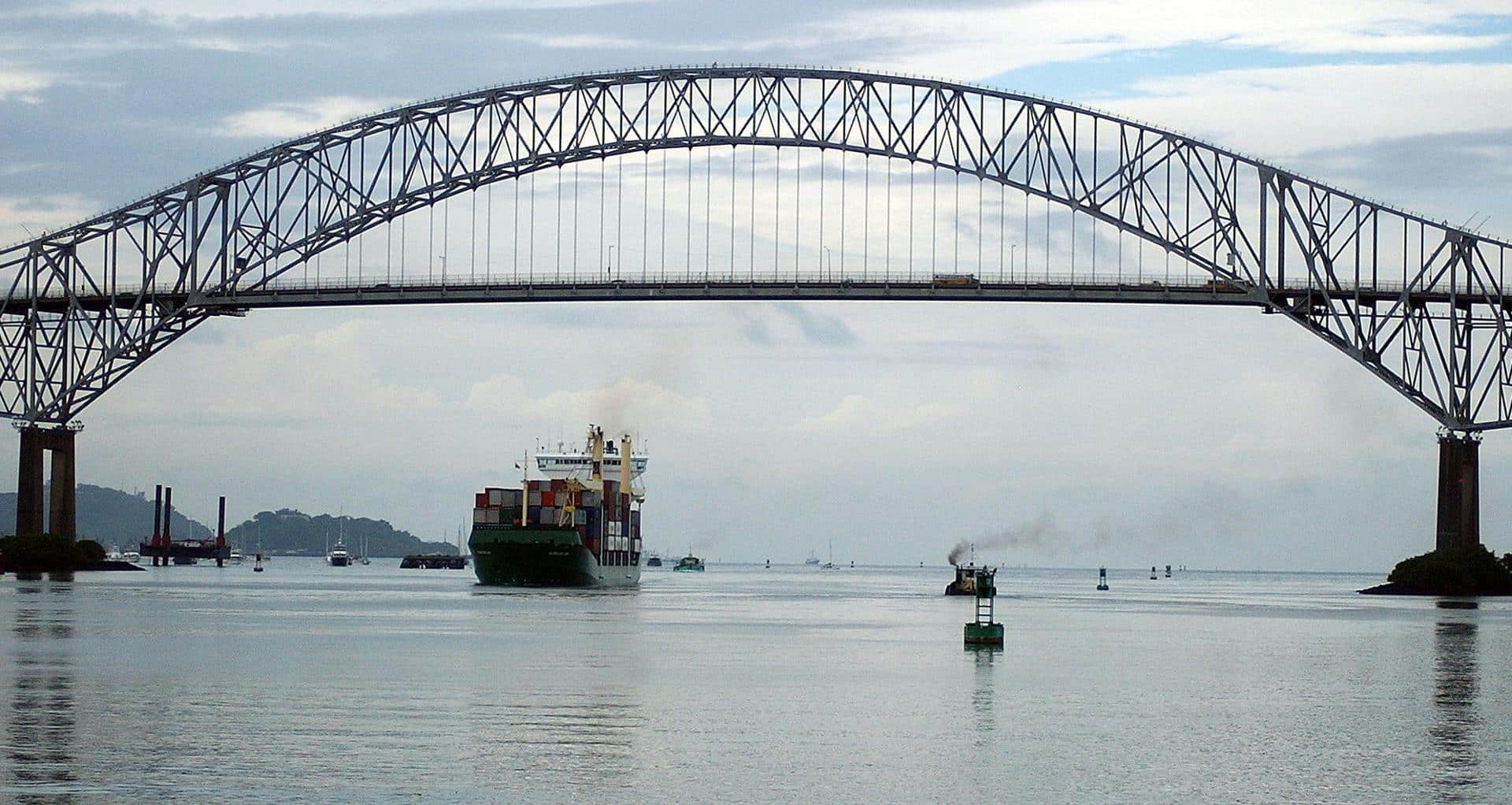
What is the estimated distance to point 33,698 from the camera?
31312 millimetres

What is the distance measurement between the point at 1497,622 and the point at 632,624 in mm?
28070

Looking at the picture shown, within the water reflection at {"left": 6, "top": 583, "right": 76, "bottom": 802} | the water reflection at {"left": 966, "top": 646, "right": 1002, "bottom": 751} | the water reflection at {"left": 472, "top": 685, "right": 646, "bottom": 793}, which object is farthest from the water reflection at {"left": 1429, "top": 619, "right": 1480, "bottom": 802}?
the water reflection at {"left": 6, "top": 583, "right": 76, "bottom": 802}

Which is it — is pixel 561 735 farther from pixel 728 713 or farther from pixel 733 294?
pixel 733 294

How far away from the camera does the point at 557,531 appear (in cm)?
10450

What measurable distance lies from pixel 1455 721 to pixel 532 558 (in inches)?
3042

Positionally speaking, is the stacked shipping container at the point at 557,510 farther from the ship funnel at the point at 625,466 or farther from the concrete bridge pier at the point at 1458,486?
the concrete bridge pier at the point at 1458,486

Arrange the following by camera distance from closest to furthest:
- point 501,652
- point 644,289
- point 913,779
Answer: point 913,779 → point 501,652 → point 644,289

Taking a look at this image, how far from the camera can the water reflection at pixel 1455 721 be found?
24.4 meters

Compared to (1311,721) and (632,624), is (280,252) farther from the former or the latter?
(1311,721)

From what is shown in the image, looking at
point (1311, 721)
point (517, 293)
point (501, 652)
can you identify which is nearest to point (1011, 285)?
point (517, 293)

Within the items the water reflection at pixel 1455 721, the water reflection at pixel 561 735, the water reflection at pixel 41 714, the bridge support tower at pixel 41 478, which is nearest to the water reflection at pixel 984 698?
the water reflection at pixel 561 735

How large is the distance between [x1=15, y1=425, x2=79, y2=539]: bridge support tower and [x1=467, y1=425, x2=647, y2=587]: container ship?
21.3m

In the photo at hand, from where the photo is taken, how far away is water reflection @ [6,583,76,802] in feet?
72.4

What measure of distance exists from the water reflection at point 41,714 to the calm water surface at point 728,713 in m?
0.09
